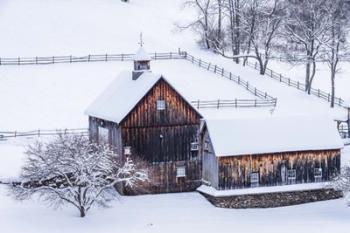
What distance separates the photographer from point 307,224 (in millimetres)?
40125

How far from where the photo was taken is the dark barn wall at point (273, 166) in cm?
4509

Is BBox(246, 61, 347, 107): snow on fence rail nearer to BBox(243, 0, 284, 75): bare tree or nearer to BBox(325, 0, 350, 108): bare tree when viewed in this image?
BBox(243, 0, 284, 75): bare tree

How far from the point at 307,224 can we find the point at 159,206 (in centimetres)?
827

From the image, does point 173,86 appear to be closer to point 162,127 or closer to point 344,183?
point 162,127

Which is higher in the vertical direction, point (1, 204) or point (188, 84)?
point (188, 84)

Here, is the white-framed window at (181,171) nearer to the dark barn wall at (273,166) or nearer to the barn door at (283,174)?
the dark barn wall at (273,166)

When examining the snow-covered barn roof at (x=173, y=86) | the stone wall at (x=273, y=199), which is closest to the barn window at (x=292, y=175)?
the stone wall at (x=273, y=199)

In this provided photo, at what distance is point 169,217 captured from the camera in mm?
41062

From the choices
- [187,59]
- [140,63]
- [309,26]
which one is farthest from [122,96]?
[187,59]

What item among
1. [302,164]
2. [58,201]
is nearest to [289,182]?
[302,164]

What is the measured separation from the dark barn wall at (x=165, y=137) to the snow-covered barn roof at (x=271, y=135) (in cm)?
167

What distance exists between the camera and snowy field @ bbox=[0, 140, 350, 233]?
3881 cm

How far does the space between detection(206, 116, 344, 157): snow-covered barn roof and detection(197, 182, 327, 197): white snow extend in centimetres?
208

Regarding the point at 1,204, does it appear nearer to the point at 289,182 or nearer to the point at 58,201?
the point at 58,201
